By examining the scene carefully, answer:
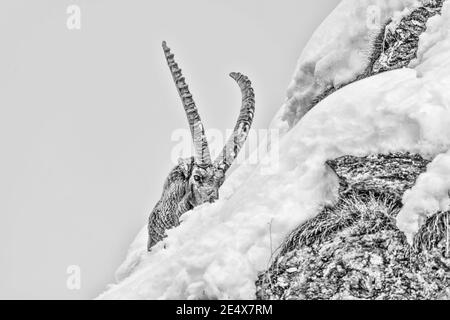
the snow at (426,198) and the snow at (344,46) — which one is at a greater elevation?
the snow at (344,46)

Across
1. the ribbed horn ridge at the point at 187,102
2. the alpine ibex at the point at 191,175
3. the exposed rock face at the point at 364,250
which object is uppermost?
the ribbed horn ridge at the point at 187,102

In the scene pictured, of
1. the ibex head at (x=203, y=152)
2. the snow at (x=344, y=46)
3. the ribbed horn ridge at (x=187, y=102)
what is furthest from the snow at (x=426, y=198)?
the ribbed horn ridge at (x=187, y=102)

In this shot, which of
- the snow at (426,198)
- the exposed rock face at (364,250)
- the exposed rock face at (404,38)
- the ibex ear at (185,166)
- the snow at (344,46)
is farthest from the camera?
the ibex ear at (185,166)

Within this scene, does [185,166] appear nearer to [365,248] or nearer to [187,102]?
[187,102]

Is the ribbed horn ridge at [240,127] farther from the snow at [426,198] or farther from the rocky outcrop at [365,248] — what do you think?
the snow at [426,198]

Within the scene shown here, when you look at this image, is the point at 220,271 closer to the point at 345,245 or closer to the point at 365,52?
the point at 345,245

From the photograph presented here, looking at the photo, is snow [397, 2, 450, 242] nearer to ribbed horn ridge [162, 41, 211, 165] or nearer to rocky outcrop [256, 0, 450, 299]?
rocky outcrop [256, 0, 450, 299]

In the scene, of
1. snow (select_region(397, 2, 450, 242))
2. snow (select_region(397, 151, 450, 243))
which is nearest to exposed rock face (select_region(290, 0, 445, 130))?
snow (select_region(397, 2, 450, 242))

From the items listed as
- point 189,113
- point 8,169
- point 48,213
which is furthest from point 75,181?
point 189,113
